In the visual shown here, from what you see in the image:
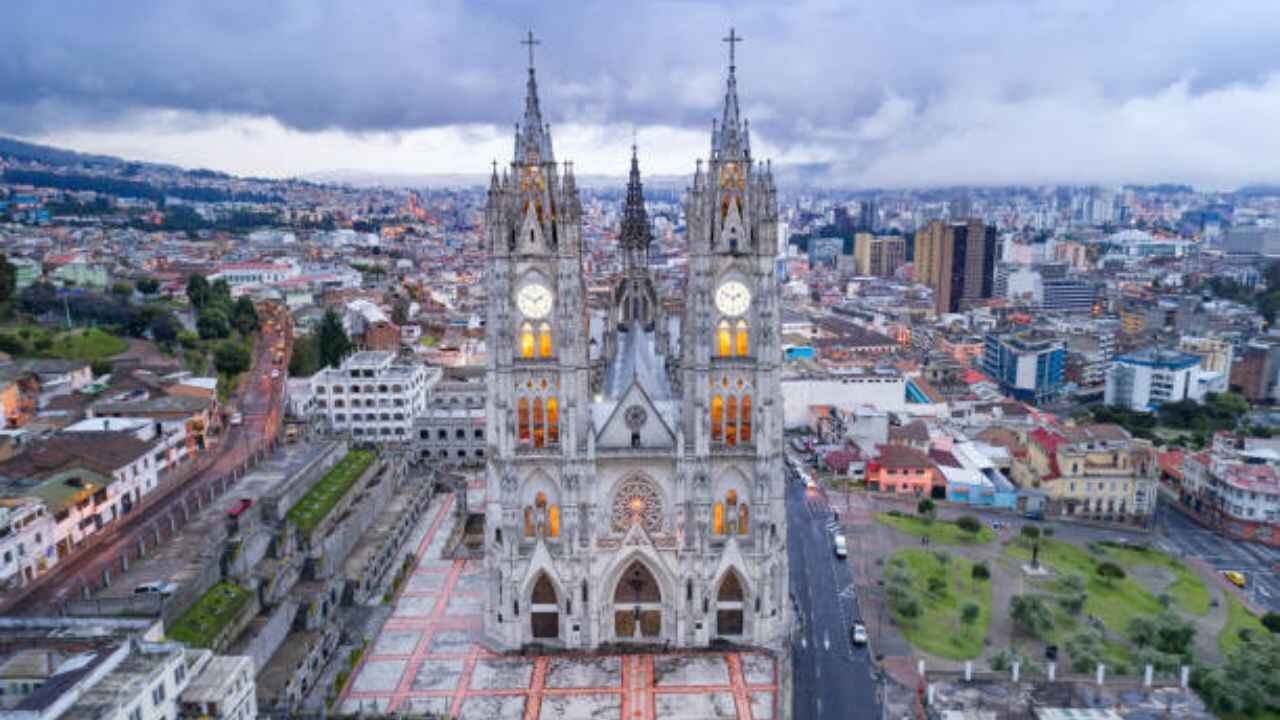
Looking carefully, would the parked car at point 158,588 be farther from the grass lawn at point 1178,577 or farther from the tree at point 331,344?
Answer: the grass lawn at point 1178,577

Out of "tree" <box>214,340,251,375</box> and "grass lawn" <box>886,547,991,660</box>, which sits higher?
"tree" <box>214,340,251,375</box>

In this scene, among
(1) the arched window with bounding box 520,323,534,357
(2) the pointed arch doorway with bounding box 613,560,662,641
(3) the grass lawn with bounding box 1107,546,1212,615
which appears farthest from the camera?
(3) the grass lawn with bounding box 1107,546,1212,615

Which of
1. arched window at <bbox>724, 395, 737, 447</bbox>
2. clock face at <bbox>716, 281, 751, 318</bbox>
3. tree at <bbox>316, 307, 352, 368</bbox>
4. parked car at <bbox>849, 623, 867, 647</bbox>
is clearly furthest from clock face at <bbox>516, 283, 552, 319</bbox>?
tree at <bbox>316, 307, 352, 368</bbox>

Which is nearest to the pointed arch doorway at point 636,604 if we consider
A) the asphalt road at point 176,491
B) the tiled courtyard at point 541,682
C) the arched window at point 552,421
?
the tiled courtyard at point 541,682

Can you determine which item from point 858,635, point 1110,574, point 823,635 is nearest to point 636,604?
point 823,635

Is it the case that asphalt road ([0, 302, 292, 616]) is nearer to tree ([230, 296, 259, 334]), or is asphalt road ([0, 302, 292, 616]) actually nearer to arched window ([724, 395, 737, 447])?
tree ([230, 296, 259, 334])

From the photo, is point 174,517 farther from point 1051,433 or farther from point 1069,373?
point 1069,373
